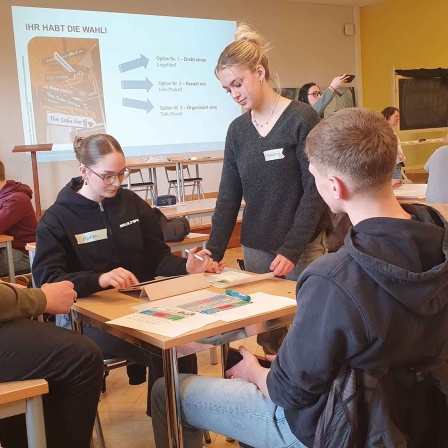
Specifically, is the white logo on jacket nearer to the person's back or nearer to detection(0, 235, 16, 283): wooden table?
the person's back

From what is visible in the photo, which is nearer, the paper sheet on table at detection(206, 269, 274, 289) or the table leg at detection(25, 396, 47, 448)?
the table leg at detection(25, 396, 47, 448)

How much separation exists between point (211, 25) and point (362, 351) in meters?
7.37

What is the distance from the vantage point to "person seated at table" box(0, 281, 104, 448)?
1.44 meters

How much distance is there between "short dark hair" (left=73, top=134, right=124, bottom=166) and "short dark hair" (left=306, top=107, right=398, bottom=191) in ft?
3.54

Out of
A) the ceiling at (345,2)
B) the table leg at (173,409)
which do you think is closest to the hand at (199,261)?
the table leg at (173,409)

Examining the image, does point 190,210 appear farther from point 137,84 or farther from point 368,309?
point 137,84

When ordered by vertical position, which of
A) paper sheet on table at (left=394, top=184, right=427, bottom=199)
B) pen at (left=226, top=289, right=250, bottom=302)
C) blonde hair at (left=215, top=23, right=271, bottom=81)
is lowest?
pen at (left=226, top=289, right=250, bottom=302)

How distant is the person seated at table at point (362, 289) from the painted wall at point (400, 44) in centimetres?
822

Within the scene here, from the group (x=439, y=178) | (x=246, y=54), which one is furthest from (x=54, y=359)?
(x=439, y=178)

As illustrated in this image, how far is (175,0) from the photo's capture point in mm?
7684

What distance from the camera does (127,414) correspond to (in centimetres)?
256

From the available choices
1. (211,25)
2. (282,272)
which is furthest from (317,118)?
(211,25)

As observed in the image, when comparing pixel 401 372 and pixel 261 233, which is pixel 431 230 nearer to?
pixel 401 372

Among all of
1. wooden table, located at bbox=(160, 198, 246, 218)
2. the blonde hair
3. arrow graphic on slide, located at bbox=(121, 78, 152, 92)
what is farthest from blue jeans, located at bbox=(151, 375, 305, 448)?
arrow graphic on slide, located at bbox=(121, 78, 152, 92)
